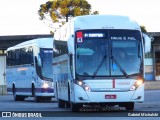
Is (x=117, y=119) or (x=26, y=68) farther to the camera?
(x=26, y=68)

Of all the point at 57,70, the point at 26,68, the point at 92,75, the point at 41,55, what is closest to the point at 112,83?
the point at 92,75

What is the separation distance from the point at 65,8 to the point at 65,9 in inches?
7.1

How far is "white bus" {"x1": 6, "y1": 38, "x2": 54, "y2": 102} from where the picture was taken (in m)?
37.1

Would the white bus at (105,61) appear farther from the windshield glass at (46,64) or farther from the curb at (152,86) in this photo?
the curb at (152,86)

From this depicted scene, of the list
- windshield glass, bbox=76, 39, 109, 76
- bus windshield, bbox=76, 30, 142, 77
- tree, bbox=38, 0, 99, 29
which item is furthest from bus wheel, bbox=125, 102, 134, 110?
tree, bbox=38, 0, 99, 29

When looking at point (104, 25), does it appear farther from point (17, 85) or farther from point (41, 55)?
point (17, 85)

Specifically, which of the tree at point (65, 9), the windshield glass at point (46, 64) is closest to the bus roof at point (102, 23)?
the windshield glass at point (46, 64)

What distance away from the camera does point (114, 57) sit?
2325cm

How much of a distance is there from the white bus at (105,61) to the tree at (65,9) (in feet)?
203

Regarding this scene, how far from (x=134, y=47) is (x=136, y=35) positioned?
0.44 metres

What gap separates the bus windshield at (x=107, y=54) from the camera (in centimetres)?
2314

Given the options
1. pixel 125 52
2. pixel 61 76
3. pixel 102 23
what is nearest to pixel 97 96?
pixel 125 52

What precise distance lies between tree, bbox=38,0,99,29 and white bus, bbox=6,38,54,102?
43091mm

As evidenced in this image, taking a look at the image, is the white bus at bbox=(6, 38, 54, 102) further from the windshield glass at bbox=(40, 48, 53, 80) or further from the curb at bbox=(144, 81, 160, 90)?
the curb at bbox=(144, 81, 160, 90)
